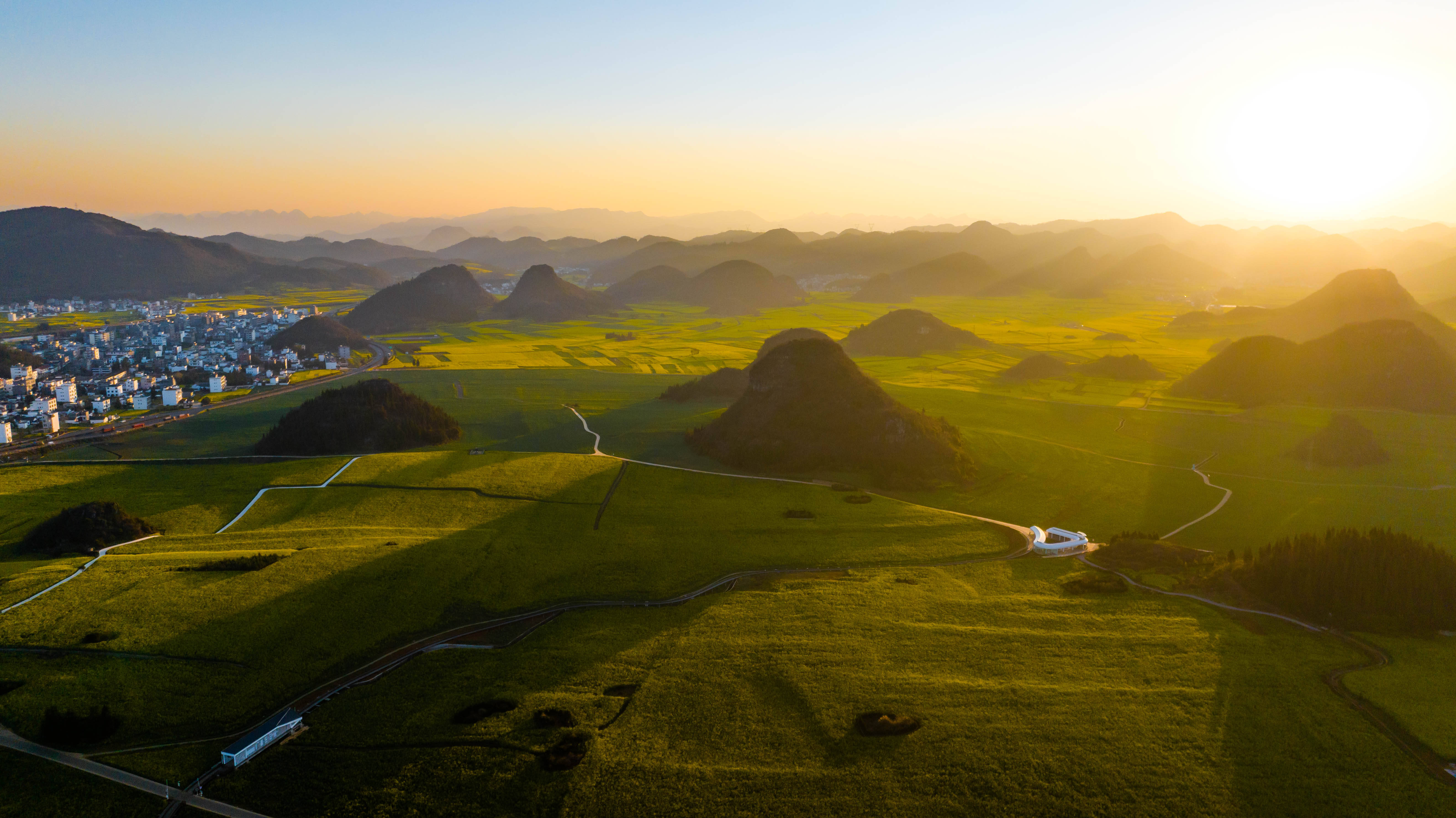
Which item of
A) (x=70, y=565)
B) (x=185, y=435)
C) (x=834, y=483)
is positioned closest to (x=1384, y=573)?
(x=834, y=483)

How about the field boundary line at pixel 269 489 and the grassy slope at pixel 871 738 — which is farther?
the field boundary line at pixel 269 489

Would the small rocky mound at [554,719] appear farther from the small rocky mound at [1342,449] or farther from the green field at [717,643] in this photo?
→ the small rocky mound at [1342,449]

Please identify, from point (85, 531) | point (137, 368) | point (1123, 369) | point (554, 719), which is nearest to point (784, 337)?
point (1123, 369)

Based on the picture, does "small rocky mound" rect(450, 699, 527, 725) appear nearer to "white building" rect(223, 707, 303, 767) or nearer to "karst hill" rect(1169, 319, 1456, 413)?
"white building" rect(223, 707, 303, 767)

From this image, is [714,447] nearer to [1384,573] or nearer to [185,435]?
[1384,573]

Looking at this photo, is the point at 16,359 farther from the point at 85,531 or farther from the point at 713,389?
the point at 713,389

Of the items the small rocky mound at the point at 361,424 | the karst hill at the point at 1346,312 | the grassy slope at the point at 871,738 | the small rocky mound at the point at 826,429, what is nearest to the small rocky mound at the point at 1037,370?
the karst hill at the point at 1346,312
